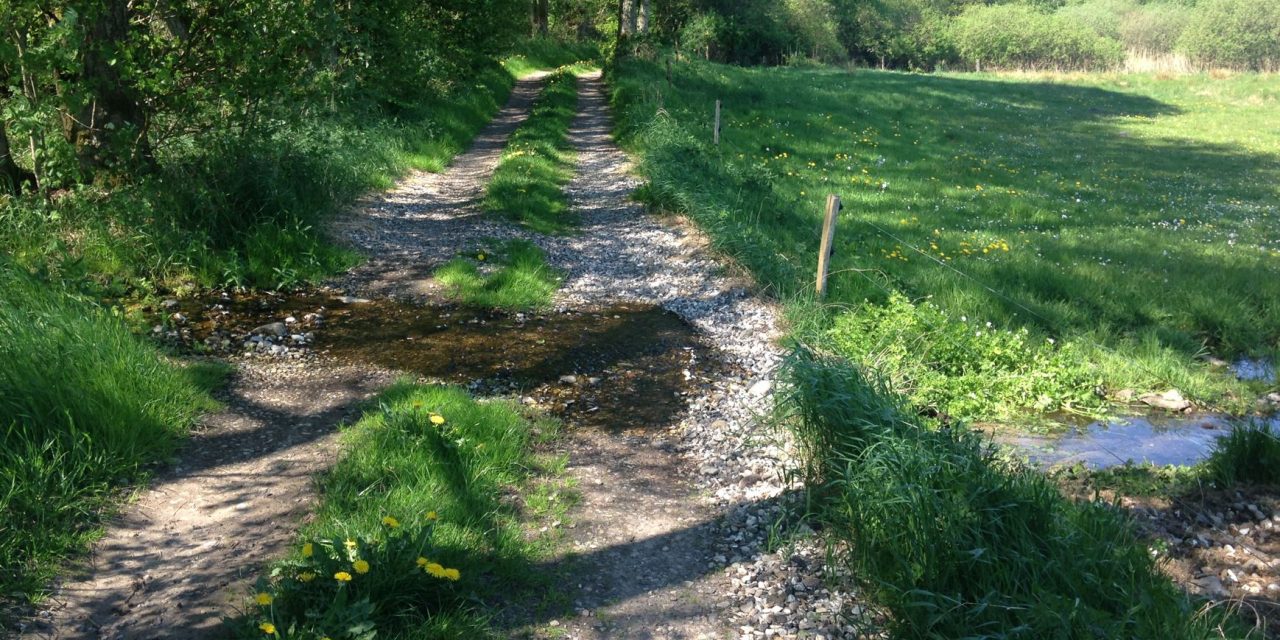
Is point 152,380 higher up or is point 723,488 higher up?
point 152,380

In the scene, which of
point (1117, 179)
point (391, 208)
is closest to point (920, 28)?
point (1117, 179)

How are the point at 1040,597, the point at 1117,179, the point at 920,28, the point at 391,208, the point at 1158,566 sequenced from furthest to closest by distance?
1. the point at 920,28
2. the point at 1117,179
3. the point at 391,208
4. the point at 1158,566
5. the point at 1040,597

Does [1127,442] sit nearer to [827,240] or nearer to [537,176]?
[827,240]

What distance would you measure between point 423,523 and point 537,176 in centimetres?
1139

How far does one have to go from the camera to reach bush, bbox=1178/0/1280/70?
5428cm

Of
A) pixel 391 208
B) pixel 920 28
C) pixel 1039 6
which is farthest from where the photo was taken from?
pixel 1039 6

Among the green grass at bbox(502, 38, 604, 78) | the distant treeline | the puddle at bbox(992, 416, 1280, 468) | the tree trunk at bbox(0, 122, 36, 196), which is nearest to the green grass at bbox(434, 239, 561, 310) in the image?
the tree trunk at bbox(0, 122, 36, 196)

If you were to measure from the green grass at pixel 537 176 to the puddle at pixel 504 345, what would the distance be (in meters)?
3.85

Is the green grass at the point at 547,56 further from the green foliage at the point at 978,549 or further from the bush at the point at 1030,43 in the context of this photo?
the green foliage at the point at 978,549

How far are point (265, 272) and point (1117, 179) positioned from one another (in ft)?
54.1

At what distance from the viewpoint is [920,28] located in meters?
70.2

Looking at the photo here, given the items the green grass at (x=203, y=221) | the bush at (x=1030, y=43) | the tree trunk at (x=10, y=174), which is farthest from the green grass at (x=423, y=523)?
the bush at (x=1030, y=43)

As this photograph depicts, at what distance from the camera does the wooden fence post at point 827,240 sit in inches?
312

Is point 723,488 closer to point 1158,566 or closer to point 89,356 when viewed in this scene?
point 1158,566
